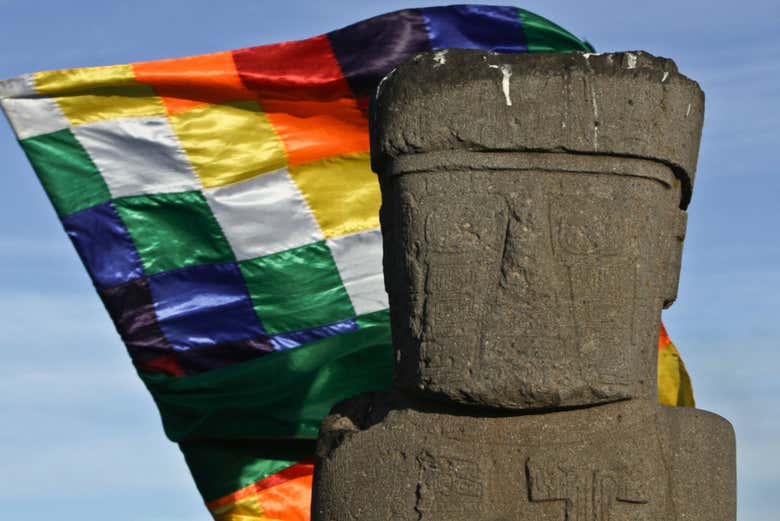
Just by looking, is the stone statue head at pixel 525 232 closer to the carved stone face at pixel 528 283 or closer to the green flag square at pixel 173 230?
the carved stone face at pixel 528 283

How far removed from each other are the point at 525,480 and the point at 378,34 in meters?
4.57

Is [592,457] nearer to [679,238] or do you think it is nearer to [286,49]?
[679,238]

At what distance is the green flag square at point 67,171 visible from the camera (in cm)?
882

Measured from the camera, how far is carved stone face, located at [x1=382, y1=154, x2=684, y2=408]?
5.21 meters

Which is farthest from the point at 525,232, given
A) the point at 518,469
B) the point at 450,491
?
the point at 450,491

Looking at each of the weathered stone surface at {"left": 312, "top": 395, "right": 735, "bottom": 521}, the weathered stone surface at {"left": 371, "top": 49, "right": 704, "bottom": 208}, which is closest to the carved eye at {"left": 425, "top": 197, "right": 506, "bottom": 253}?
the weathered stone surface at {"left": 371, "top": 49, "right": 704, "bottom": 208}

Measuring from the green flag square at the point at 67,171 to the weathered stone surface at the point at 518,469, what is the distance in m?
3.81

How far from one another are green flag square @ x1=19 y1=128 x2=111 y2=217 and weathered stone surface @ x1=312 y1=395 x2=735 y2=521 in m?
3.81

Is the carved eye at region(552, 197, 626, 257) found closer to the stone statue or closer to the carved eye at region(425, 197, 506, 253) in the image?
the stone statue

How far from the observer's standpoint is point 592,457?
5.21 m

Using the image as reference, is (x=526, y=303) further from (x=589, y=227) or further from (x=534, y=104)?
(x=534, y=104)

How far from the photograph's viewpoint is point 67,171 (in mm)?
8844

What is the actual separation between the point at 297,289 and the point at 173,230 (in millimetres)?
772

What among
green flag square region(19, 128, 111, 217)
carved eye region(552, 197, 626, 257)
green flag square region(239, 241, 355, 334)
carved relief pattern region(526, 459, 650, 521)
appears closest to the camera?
carved relief pattern region(526, 459, 650, 521)
